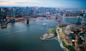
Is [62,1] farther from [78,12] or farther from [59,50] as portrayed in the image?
[59,50]

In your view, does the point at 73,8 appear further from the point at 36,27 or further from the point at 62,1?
the point at 36,27

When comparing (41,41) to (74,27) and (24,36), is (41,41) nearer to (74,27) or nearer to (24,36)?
(24,36)

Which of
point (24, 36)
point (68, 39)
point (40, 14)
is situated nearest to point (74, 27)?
point (68, 39)

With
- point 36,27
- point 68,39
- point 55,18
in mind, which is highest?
point 55,18

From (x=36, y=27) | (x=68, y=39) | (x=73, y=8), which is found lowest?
(x=68, y=39)

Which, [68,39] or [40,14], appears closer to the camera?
[68,39]

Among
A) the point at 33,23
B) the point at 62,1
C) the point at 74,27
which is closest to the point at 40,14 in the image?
the point at 33,23

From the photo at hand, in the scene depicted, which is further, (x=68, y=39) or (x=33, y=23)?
(x=33, y=23)

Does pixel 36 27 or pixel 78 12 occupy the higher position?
pixel 78 12

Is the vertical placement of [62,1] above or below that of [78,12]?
above
